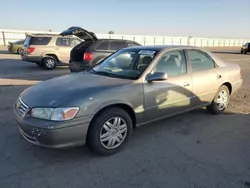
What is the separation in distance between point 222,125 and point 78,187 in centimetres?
316

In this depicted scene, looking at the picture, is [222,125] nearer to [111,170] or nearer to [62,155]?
[111,170]

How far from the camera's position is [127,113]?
11.6 feet

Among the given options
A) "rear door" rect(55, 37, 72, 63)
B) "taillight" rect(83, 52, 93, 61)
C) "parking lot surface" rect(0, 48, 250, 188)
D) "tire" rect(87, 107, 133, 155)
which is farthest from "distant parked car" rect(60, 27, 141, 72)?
"tire" rect(87, 107, 133, 155)

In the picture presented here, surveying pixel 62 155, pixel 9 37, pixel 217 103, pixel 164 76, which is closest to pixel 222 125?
pixel 217 103

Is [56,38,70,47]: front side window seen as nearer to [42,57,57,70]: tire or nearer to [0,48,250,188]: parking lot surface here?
[42,57,57,70]: tire

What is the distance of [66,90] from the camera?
10.8 feet

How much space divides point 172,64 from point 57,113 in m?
2.27

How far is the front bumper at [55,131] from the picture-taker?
2877 millimetres

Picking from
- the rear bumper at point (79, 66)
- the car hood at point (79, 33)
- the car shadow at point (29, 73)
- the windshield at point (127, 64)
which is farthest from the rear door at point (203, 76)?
the car shadow at point (29, 73)

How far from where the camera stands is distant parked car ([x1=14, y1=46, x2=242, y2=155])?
297 cm

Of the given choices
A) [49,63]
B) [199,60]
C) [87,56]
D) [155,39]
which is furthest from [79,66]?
[155,39]

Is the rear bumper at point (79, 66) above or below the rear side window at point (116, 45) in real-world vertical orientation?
below

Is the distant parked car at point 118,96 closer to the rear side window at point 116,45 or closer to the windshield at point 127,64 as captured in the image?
the windshield at point 127,64

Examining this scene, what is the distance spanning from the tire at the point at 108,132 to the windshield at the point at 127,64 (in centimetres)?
73
